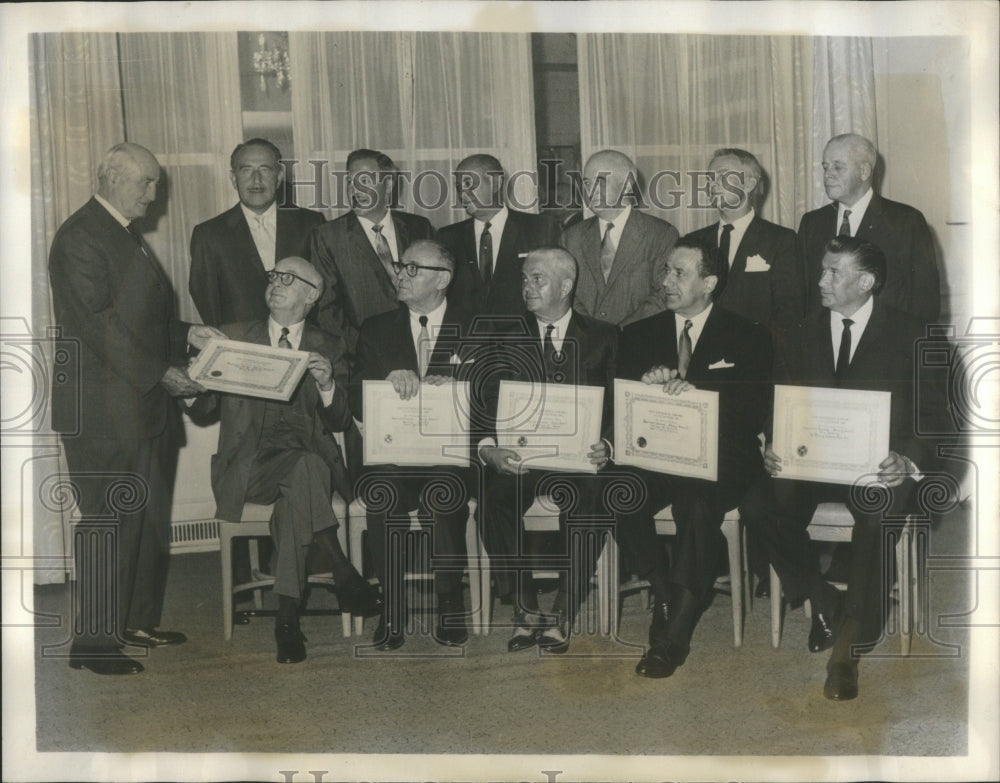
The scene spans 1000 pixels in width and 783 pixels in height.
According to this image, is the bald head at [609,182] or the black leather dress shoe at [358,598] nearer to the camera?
the bald head at [609,182]

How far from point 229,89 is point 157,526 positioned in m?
1.69

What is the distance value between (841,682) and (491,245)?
2.14 metres

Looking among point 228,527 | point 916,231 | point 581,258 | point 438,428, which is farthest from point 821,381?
point 228,527

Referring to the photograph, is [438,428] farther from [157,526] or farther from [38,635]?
[38,635]

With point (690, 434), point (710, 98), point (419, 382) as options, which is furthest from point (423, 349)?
point (710, 98)

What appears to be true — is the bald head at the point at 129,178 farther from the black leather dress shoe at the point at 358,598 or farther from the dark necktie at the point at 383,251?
the black leather dress shoe at the point at 358,598

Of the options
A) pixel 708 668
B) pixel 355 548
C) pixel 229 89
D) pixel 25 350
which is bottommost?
pixel 708 668

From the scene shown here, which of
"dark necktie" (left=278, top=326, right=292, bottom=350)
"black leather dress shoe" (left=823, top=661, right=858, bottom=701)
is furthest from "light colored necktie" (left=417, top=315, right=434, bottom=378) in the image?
"black leather dress shoe" (left=823, top=661, right=858, bottom=701)

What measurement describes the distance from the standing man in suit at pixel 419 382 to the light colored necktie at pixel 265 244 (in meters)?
0.44

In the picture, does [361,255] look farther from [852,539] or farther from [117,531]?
[852,539]

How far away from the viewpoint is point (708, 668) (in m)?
5.70

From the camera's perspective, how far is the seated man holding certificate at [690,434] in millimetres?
5672

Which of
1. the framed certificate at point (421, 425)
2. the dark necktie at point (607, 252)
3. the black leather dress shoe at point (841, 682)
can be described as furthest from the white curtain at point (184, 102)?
the black leather dress shoe at point (841, 682)

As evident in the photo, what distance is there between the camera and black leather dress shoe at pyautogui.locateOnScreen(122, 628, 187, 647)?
573cm
